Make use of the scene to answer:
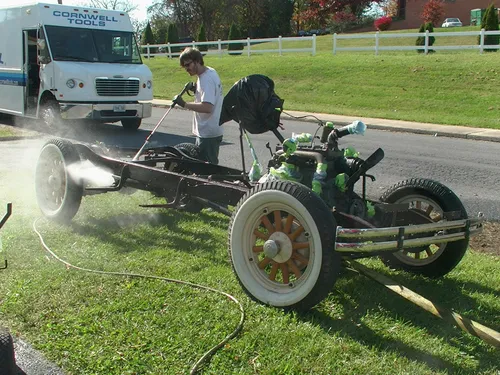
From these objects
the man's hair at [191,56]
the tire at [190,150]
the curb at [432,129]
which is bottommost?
the curb at [432,129]

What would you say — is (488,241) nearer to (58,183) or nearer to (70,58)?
(58,183)

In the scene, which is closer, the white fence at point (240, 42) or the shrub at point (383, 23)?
the white fence at point (240, 42)

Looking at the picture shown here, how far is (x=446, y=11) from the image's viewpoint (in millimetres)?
52531

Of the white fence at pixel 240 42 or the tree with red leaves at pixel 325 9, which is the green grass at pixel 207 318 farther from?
the tree with red leaves at pixel 325 9

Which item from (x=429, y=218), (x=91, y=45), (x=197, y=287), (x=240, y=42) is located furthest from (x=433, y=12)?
(x=197, y=287)

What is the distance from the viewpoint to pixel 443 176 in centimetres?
919

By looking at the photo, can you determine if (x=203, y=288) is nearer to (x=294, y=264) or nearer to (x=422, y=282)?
(x=294, y=264)

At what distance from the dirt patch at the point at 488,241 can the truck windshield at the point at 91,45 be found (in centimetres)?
1099

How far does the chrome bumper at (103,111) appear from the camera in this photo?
44.7ft

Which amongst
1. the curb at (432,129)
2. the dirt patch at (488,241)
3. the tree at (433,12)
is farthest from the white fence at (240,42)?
the dirt patch at (488,241)

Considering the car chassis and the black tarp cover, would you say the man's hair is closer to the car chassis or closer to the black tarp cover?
the car chassis

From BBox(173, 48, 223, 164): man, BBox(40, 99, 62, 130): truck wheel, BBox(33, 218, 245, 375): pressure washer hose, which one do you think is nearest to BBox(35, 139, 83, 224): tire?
BBox(33, 218, 245, 375): pressure washer hose

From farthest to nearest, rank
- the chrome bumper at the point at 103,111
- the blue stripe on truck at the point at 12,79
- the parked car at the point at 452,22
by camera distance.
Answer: the parked car at the point at 452,22 → the blue stripe on truck at the point at 12,79 → the chrome bumper at the point at 103,111

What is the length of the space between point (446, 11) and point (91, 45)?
45.8 metres
